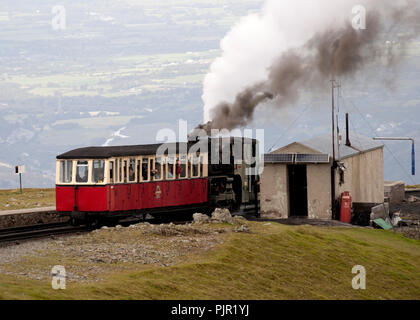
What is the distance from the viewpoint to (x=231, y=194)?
1487 inches

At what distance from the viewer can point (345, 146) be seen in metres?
42.3

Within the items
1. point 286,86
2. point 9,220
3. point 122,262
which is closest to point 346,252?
point 122,262

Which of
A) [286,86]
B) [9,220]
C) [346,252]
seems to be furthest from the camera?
[286,86]

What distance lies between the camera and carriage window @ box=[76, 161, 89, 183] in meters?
30.1

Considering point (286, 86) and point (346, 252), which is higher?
point (286, 86)

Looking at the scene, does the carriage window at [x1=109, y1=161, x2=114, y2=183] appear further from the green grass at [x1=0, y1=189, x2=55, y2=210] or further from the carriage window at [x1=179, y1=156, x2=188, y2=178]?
the green grass at [x1=0, y1=189, x2=55, y2=210]

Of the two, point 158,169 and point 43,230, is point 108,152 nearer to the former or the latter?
point 158,169

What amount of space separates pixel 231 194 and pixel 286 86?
12817 millimetres

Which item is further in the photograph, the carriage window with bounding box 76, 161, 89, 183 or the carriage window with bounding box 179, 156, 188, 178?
the carriage window with bounding box 179, 156, 188, 178

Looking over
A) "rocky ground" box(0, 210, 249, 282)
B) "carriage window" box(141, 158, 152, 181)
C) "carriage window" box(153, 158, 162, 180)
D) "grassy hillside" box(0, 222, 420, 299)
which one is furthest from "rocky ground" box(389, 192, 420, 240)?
"carriage window" box(141, 158, 152, 181)
